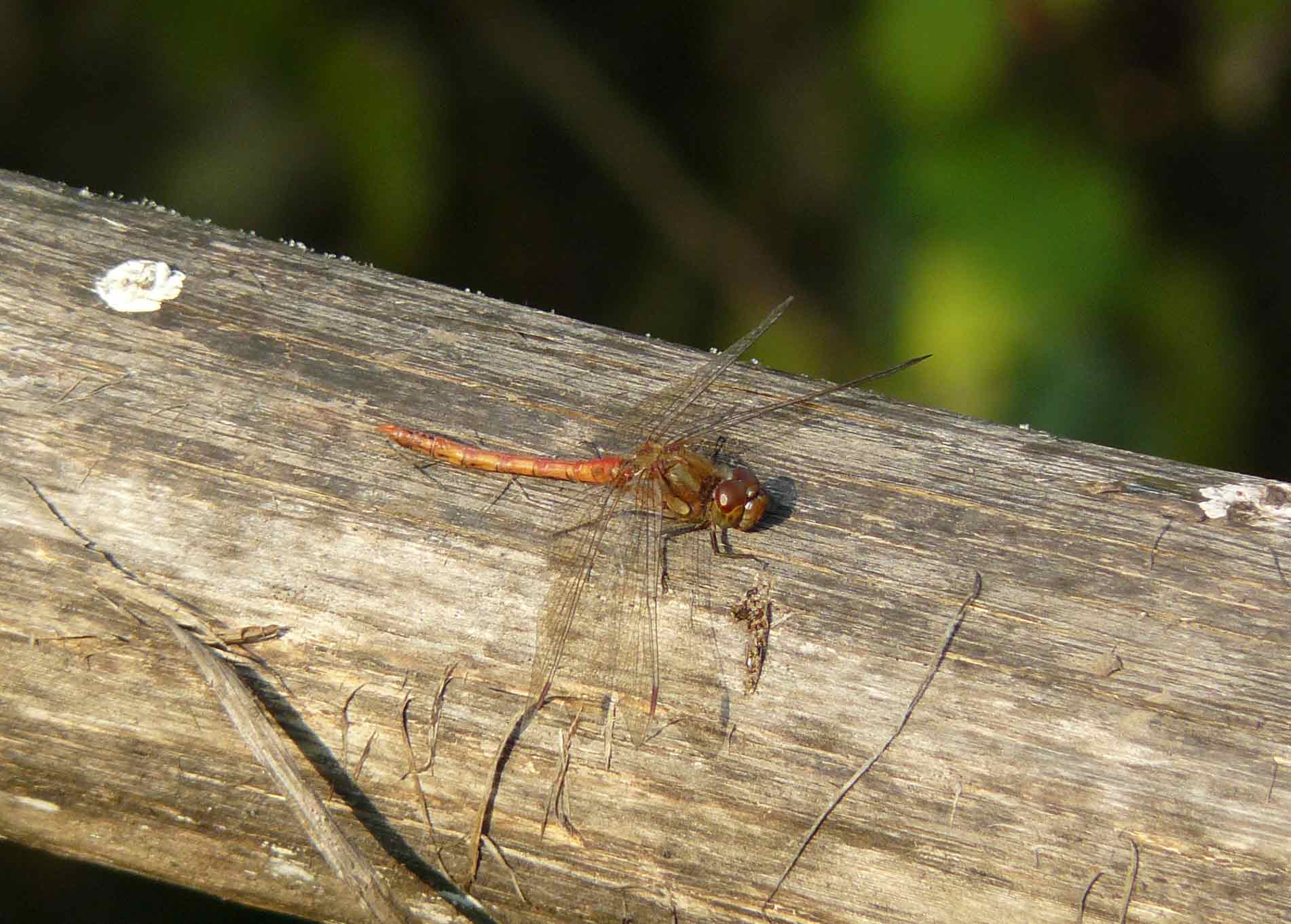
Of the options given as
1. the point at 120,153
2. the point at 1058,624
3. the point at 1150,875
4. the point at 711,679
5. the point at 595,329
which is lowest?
the point at 1150,875

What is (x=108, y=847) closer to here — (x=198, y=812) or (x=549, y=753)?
(x=198, y=812)

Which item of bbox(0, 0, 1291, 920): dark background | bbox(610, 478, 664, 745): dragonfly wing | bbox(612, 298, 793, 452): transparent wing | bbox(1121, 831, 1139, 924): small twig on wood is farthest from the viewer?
bbox(0, 0, 1291, 920): dark background

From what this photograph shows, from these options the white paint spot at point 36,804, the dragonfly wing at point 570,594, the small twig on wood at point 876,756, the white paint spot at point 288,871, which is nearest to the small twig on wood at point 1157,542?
the small twig on wood at point 876,756

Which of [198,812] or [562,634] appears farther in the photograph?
[562,634]

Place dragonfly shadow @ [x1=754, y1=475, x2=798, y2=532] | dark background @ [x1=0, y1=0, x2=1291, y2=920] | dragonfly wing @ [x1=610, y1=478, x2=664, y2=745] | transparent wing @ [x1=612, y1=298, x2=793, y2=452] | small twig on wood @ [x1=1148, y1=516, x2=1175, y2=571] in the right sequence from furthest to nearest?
dark background @ [x1=0, y1=0, x2=1291, y2=920], transparent wing @ [x1=612, y1=298, x2=793, y2=452], dragonfly shadow @ [x1=754, y1=475, x2=798, y2=532], small twig on wood @ [x1=1148, y1=516, x2=1175, y2=571], dragonfly wing @ [x1=610, y1=478, x2=664, y2=745]

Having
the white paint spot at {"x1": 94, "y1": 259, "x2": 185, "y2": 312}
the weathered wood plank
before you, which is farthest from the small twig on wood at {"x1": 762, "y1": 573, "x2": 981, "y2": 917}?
the white paint spot at {"x1": 94, "y1": 259, "x2": 185, "y2": 312}

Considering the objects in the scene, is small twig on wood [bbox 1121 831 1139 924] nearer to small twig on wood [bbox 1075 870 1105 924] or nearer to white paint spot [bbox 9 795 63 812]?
small twig on wood [bbox 1075 870 1105 924]

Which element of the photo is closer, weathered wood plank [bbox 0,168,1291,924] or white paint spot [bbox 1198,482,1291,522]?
weathered wood plank [bbox 0,168,1291,924]

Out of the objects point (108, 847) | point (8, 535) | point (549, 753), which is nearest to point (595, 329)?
point (549, 753)
